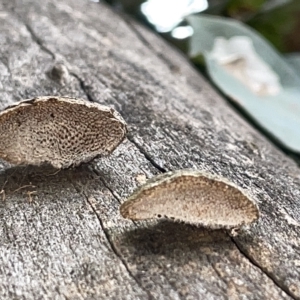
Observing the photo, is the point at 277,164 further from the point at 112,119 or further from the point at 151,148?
the point at 112,119

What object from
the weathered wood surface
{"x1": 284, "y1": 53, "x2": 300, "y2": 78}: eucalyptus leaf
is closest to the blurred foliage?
{"x1": 284, "y1": 53, "x2": 300, "y2": 78}: eucalyptus leaf

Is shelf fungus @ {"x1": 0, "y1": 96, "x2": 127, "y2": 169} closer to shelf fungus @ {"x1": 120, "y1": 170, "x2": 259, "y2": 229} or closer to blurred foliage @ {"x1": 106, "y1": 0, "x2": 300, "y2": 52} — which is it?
shelf fungus @ {"x1": 120, "y1": 170, "x2": 259, "y2": 229}

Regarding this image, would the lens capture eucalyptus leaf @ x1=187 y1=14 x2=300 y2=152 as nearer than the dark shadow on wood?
No

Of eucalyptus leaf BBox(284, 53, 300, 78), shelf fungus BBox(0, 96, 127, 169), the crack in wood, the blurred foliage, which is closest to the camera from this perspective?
the crack in wood

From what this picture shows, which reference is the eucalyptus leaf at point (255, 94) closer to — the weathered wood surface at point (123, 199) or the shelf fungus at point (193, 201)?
the weathered wood surface at point (123, 199)

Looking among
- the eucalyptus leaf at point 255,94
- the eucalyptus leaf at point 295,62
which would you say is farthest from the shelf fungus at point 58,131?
the eucalyptus leaf at point 295,62

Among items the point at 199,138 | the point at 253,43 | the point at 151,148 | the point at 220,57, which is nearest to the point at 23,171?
the point at 151,148
